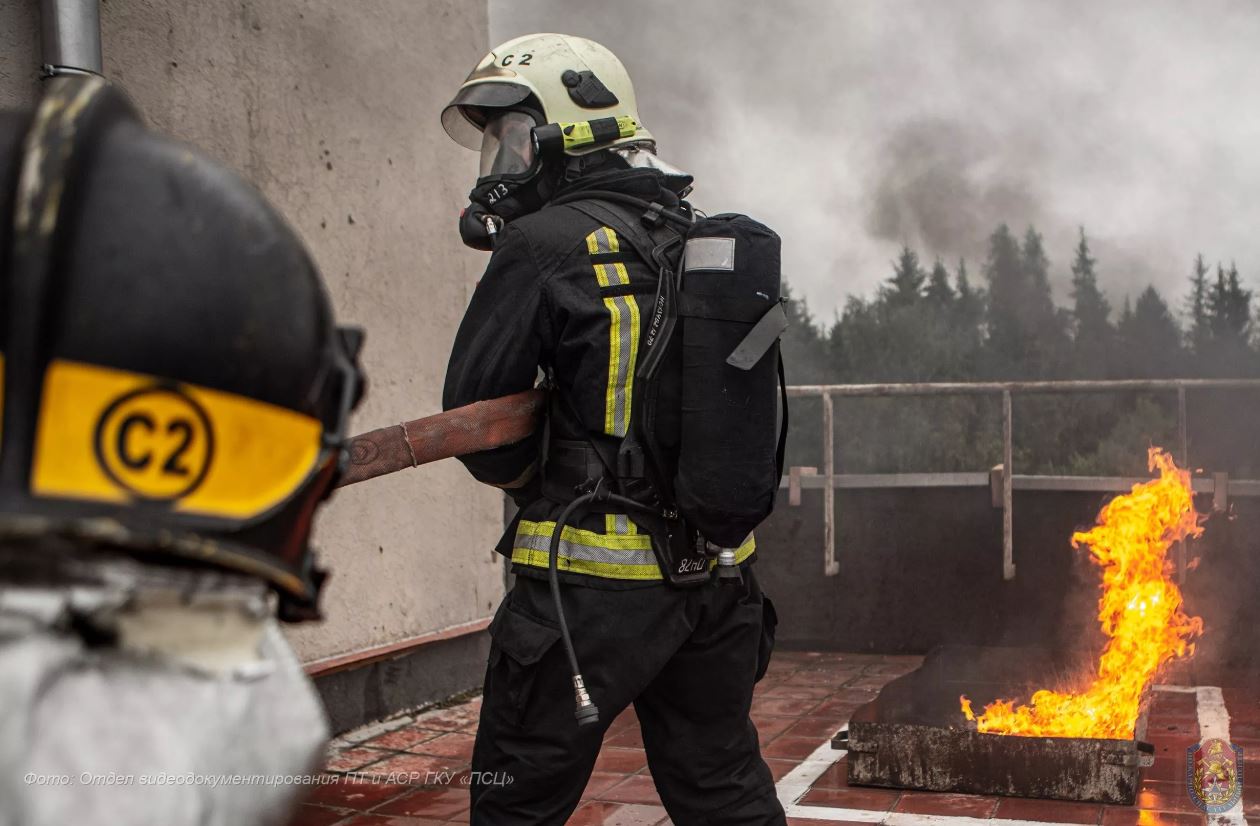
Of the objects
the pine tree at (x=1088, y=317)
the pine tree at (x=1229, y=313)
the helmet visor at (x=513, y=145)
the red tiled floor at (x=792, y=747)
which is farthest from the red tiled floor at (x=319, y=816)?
the pine tree at (x=1088, y=317)

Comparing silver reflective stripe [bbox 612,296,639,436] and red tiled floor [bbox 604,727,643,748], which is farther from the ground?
silver reflective stripe [bbox 612,296,639,436]

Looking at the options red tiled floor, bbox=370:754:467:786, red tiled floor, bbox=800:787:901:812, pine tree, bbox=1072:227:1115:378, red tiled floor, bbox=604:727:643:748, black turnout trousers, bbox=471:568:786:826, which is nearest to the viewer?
black turnout trousers, bbox=471:568:786:826

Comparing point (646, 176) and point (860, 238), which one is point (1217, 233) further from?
point (646, 176)

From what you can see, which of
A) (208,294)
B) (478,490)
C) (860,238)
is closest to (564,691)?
(208,294)

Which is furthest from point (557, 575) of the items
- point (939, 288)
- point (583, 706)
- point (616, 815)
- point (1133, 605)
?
point (939, 288)

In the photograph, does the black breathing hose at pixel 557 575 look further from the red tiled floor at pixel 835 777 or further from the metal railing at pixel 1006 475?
the metal railing at pixel 1006 475

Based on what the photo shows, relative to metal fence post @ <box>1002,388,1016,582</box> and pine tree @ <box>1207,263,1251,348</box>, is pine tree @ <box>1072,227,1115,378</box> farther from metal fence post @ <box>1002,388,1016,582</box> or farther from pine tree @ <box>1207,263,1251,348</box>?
metal fence post @ <box>1002,388,1016,582</box>

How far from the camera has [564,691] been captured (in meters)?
2.50

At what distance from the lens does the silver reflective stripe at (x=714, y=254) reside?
2.52 metres

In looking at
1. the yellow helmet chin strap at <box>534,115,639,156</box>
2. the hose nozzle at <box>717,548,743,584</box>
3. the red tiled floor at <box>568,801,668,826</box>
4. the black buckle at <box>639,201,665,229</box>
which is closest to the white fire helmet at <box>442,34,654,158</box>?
the yellow helmet chin strap at <box>534,115,639,156</box>

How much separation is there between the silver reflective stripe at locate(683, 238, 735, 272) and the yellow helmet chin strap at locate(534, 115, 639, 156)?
471mm

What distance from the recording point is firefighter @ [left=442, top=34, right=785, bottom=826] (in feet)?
8.19

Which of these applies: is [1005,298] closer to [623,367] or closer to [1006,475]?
[1006,475]

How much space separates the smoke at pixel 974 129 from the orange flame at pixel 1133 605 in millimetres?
6512
